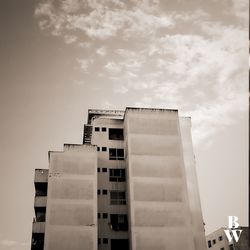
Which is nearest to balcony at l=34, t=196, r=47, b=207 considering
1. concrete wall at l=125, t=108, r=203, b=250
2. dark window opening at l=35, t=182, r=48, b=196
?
dark window opening at l=35, t=182, r=48, b=196

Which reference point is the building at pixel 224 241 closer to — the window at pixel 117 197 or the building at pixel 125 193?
the building at pixel 125 193

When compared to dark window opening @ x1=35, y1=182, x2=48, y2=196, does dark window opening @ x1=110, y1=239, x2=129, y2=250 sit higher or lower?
lower

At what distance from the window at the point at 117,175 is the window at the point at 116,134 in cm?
585

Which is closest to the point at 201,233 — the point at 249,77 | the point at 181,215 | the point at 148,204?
the point at 181,215

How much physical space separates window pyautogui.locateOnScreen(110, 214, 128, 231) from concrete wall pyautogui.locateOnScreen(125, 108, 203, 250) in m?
3.31

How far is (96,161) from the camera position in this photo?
5162 cm

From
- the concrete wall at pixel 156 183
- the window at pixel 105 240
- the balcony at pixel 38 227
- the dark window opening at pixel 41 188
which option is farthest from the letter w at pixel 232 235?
the balcony at pixel 38 227

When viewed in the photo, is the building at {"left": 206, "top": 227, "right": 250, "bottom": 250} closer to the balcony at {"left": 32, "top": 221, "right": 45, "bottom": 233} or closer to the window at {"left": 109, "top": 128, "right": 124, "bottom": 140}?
the window at {"left": 109, "top": 128, "right": 124, "bottom": 140}

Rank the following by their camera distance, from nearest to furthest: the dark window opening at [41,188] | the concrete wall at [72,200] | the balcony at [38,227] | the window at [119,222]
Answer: the concrete wall at [72,200]
the balcony at [38,227]
the window at [119,222]
the dark window opening at [41,188]

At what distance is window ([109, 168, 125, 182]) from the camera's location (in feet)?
175

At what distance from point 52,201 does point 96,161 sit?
8.36 m

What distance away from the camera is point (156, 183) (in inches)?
1961

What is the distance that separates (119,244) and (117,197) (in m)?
6.52

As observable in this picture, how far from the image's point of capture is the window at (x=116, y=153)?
55059 millimetres
